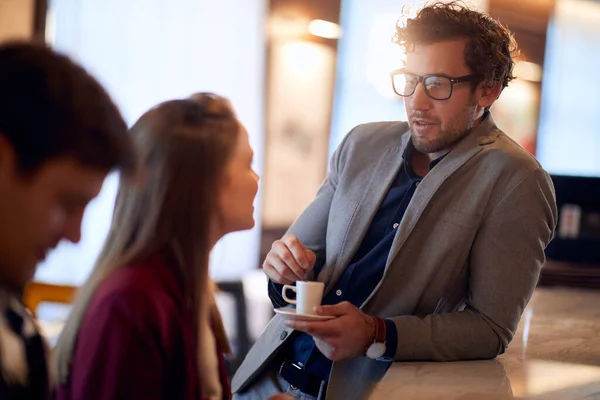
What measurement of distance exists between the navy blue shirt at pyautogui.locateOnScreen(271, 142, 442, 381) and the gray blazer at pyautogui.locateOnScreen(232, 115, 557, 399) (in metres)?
0.03

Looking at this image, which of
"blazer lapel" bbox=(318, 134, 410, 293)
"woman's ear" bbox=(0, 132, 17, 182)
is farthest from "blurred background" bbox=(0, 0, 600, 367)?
"woman's ear" bbox=(0, 132, 17, 182)

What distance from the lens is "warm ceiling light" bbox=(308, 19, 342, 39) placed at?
6121 mm

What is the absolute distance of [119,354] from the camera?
113 cm

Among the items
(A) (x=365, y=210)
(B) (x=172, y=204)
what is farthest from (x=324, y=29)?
(B) (x=172, y=204)

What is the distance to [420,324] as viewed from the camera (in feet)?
5.97

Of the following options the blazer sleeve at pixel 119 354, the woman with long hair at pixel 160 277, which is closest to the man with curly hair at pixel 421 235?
the woman with long hair at pixel 160 277

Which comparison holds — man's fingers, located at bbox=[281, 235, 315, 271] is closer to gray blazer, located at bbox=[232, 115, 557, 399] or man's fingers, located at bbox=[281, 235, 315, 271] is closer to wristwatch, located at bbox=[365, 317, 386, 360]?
gray blazer, located at bbox=[232, 115, 557, 399]

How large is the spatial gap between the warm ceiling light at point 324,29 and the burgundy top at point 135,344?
5.09 metres

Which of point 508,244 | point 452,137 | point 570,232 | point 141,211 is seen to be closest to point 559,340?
point 508,244

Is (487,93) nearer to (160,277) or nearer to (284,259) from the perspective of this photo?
(284,259)

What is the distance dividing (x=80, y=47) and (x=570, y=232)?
318cm

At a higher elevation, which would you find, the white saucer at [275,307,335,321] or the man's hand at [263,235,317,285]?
the man's hand at [263,235,317,285]

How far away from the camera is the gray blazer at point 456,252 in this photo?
183 centimetres

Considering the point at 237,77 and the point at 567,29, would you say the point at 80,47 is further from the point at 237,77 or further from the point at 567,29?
the point at 567,29
